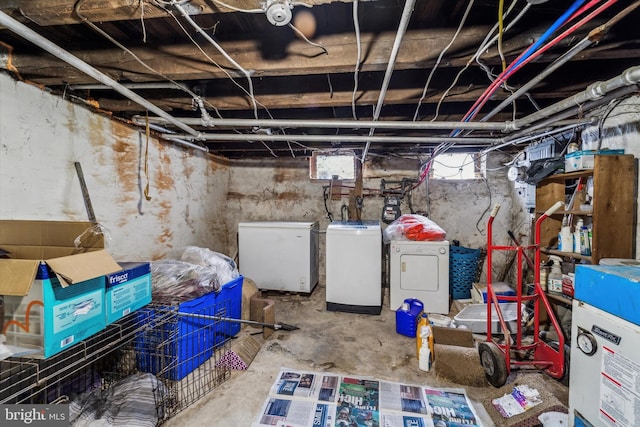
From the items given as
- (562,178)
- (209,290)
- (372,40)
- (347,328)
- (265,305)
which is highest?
(372,40)

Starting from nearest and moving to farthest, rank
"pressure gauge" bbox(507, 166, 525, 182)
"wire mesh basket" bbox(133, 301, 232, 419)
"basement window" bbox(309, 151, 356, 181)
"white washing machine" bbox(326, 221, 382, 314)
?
"wire mesh basket" bbox(133, 301, 232, 419)
"pressure gauge" bbox(507, 166, 525, 182)
"white washing machine" bbox(326, 221, 382, 314)
"basement window" bbox(309, 151, 356, 181)

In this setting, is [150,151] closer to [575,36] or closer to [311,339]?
[311,339]

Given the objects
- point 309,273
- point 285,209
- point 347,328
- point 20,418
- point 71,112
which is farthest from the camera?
point 285,209

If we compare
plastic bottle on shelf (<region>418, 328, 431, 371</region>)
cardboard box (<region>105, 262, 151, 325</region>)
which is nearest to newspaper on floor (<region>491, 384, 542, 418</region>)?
plastic bottle on shelf (<region>418, 328, 431, 371</region>)

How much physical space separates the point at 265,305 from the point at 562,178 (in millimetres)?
2706

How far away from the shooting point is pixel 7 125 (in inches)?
54.6

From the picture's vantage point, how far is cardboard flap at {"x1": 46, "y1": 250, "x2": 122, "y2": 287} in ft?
3.24

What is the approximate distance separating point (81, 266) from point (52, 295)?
135 mm

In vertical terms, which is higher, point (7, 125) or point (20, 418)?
point (7, 125)

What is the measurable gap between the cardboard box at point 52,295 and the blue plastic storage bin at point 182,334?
40 cm

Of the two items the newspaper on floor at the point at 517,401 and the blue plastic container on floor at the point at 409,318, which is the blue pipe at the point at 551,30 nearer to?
the newspaper on floor at the point at 517,401

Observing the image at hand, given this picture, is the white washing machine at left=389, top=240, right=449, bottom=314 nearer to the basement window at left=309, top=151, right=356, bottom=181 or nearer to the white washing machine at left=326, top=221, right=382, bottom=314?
the white washing machine at left=326, top=221, right=382, bottom=314

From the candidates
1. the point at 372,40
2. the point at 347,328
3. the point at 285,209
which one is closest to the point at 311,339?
the point at 347,328

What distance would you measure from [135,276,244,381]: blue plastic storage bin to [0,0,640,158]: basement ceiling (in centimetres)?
132
